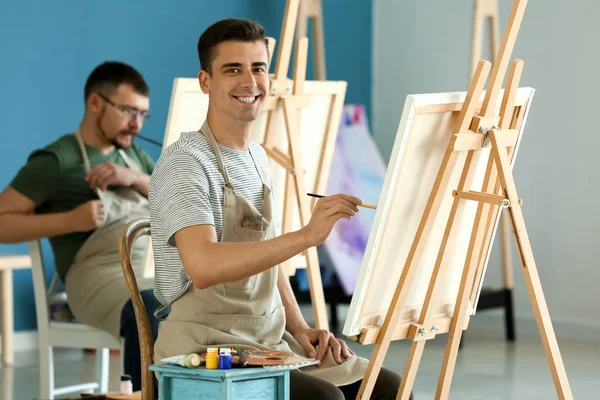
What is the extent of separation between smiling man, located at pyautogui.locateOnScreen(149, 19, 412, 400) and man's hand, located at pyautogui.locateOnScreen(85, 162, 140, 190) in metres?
1.15

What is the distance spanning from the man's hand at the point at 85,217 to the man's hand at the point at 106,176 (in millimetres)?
98

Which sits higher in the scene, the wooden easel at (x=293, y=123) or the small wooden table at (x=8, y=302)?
the wooden easel at (x=293, y=123)

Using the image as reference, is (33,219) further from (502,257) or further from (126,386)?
(502,257)

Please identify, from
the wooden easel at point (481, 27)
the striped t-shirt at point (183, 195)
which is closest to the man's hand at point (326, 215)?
the striped t-shirt at point (183, 195)

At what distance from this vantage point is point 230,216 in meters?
2.15

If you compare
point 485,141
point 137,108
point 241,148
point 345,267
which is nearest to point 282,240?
point 241,148

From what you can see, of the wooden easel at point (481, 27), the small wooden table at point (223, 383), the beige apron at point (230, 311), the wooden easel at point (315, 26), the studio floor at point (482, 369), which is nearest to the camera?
the small wooden table at point (223, 383)

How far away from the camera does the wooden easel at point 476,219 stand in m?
2.34

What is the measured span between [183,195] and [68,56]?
3.20m

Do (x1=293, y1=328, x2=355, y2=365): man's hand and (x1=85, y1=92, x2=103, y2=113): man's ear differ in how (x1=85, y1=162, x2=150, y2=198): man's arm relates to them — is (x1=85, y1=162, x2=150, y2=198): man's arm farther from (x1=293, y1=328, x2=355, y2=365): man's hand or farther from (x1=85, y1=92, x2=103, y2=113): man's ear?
(x1=293, y1=328, x2=355, y2=365): man's hand

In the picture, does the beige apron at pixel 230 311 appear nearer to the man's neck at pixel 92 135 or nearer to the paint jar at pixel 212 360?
the paint jar at pixel 212 360

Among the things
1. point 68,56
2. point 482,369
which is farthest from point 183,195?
point 68,56

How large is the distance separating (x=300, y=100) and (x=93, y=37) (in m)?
2.01

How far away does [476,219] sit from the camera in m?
2.51
